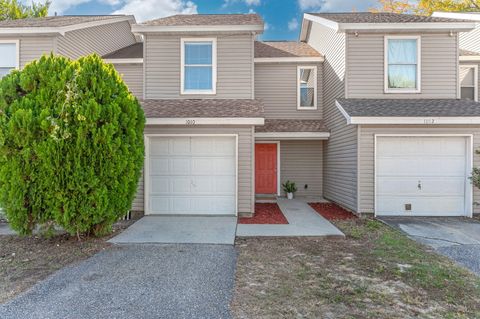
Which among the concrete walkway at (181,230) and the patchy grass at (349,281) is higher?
the concrete walkway at (181,230)

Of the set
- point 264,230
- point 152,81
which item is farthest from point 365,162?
point 152,81

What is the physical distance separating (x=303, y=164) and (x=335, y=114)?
8.83 ft

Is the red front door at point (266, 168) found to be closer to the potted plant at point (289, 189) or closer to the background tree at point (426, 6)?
the potted plant at point (289, 189)

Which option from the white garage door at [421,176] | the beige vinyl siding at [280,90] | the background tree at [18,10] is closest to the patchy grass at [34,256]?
the white garage door at [421,176]

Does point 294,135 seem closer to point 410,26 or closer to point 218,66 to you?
point 218,66

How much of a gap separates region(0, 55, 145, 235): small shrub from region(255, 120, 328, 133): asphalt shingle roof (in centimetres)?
615

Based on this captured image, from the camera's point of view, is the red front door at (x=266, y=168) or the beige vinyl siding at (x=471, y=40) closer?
the beige vinyl siding at (x=471, y=40)

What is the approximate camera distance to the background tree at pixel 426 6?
17.7 metres

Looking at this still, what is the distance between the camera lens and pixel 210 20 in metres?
9.58

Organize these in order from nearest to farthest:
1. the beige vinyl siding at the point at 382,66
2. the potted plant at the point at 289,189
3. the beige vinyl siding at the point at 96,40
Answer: the beige vinyl siding at the point at 382,66
the beige vinyl siding at the point at 96,40
the potted plant at the point at 289,189

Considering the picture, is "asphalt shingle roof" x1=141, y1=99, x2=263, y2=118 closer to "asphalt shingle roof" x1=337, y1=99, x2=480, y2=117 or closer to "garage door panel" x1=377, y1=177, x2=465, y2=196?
"asphalt shingle roof" x1=337, y1=99, x2=480, y2=117

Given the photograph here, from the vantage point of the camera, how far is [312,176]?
1186cm

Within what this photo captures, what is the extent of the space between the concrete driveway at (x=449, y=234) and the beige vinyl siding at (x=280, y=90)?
213 inches

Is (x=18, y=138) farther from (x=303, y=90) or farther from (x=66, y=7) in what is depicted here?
(x=66, y=7)
